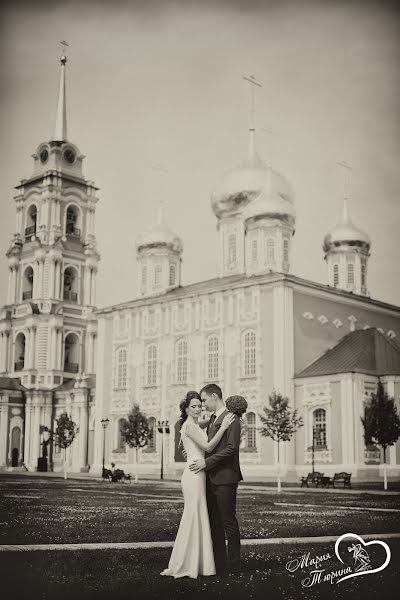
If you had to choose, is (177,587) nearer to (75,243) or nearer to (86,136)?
(86,136)

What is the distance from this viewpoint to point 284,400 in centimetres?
3000

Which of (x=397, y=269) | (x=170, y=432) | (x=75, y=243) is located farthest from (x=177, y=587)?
(x=170, y=432)

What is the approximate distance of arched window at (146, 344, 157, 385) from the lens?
38844 millimetres

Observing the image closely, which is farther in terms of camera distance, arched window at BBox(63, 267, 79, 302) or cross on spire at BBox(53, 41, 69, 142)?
arched window at BBox(63, 267, 79, 302)

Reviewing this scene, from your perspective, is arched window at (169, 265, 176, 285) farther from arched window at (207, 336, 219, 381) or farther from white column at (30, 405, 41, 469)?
white column at (30, 405, 41, 469)

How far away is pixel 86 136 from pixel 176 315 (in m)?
27.1

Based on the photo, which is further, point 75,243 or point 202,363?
point 202,363

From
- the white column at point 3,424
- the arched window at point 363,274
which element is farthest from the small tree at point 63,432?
the arched window at point 363,274

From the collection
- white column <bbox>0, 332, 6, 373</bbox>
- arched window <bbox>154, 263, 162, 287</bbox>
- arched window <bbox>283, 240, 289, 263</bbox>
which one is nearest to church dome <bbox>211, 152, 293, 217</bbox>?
arched window <bbox>283, 240, 289, 263</bbox>

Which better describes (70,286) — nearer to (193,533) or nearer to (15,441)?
(15,441)

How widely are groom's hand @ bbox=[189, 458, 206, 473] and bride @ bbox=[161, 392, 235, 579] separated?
0.16ft

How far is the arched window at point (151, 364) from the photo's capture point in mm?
38844

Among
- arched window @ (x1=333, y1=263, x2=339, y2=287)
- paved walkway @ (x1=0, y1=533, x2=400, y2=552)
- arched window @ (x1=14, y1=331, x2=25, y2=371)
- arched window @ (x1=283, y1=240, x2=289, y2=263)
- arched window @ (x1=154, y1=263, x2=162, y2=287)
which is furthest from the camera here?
arched window @ (x1=154, y1=263, x2=162, y2=287)
